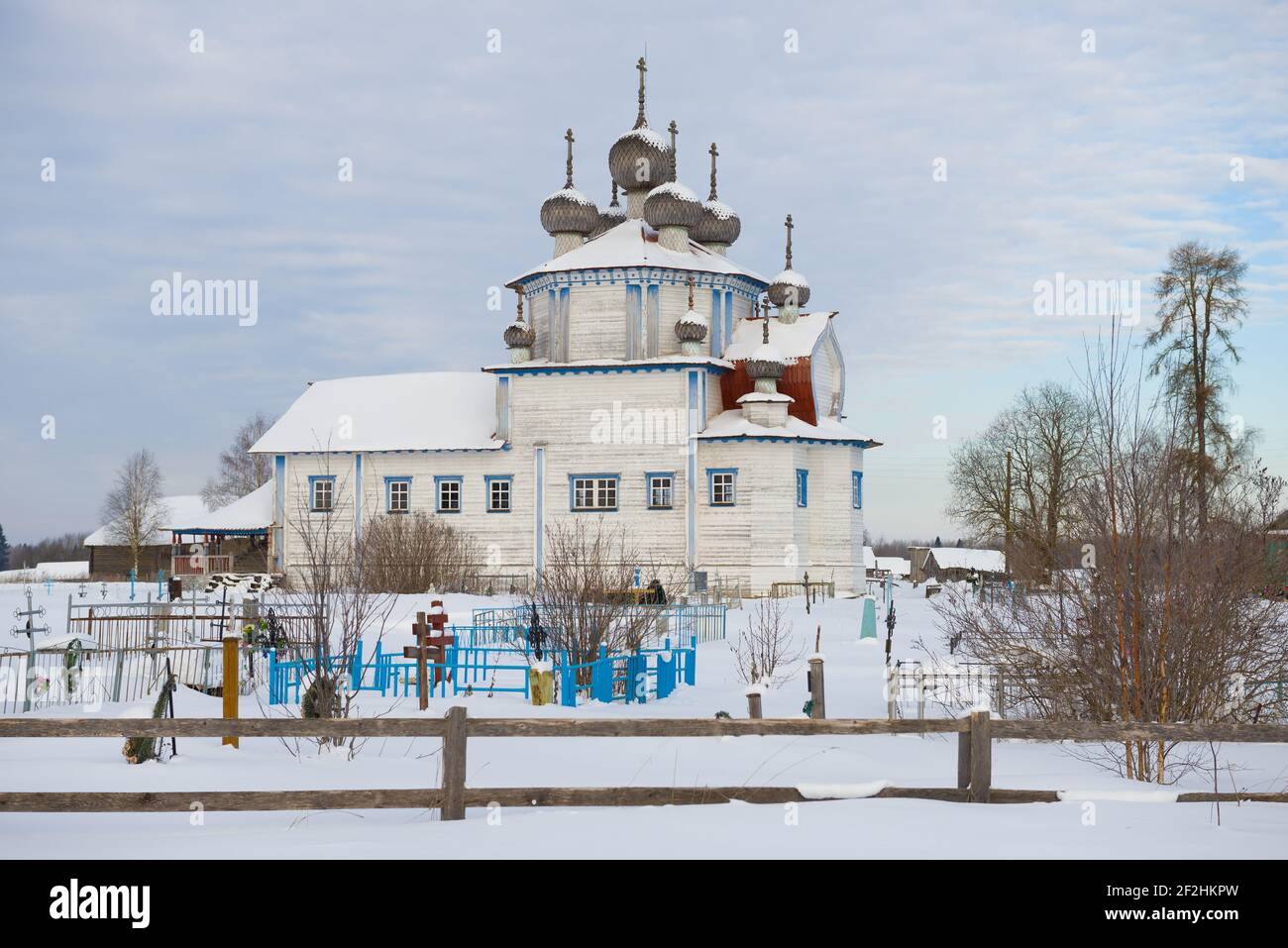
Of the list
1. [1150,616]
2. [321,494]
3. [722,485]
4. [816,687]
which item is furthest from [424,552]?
[1150,616]

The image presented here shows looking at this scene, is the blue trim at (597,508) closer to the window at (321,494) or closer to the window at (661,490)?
the window at (661,490)

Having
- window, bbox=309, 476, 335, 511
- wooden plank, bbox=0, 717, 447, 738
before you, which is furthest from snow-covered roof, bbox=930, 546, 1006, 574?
wooden plank, bbox=0, 717, 447, 738

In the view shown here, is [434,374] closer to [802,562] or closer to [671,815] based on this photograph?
[802,562]

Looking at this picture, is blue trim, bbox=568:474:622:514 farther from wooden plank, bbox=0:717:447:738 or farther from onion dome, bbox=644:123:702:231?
wooden plank, bbox=0:717:447:738

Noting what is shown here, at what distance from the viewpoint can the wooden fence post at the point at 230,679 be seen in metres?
12.8

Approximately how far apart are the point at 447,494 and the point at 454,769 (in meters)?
33.2

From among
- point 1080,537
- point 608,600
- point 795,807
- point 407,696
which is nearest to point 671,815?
point 795,807

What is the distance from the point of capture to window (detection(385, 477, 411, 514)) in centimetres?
4181

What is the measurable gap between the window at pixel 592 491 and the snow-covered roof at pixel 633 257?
6393mm

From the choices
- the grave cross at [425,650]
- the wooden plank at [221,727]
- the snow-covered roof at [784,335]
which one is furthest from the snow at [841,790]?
the snow-covered roof at [784,335]

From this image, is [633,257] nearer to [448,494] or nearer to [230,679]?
[448,494]
